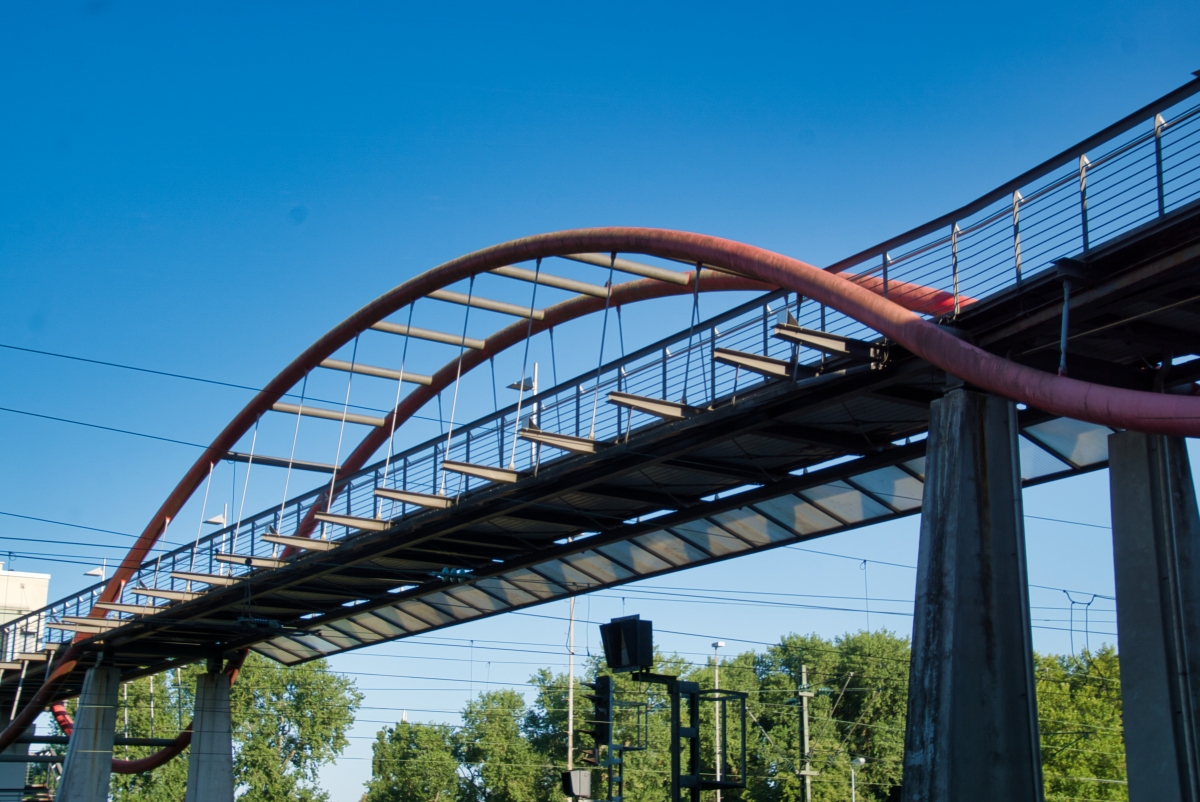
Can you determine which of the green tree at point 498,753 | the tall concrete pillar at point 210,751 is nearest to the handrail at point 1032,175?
the tall concrete pillar at point 210,751

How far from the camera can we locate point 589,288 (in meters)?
26.6

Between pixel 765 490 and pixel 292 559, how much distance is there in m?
12.2

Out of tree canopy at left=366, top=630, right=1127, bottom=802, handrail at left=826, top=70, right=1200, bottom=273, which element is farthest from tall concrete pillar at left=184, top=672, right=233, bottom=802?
handrail at left=826, top=70, right=1200, bottom=273

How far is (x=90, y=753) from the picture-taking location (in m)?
37.1

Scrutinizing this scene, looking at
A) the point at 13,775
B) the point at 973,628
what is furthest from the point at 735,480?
the point at 13,775

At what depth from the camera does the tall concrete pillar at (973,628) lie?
12.7 metres

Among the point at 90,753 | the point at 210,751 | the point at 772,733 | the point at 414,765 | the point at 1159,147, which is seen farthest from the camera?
the point at 414,765

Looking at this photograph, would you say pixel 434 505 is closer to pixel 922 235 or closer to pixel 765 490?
pixel 765 490

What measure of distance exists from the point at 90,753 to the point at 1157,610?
33.5 meters

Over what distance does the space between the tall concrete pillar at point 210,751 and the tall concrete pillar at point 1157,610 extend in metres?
30.2

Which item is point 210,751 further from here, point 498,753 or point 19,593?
point 498,753

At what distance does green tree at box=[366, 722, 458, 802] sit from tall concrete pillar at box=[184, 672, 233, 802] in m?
39.0

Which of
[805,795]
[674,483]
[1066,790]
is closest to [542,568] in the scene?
[674,483]

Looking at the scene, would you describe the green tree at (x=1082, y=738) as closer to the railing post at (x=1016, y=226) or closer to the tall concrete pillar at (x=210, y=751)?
the tall concrete pillar at (x=210, y=751)
